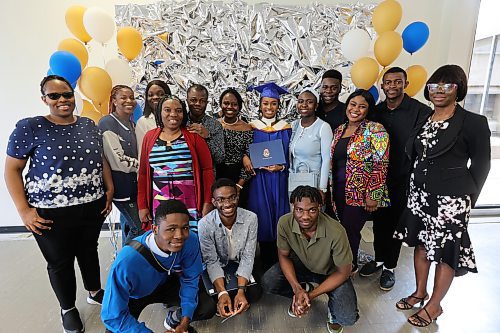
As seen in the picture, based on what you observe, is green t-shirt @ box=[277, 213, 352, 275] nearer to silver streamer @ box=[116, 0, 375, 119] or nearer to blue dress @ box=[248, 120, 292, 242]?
blue dress @ box=[248, 120, 292, 242]

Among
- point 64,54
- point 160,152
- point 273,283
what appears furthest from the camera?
point 64,54

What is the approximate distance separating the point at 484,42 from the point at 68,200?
4.07 metres

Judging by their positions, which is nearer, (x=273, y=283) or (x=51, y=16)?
(x=273, y=283)

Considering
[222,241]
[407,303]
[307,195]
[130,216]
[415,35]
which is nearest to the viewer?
[307,195]

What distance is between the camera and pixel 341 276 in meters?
1.67

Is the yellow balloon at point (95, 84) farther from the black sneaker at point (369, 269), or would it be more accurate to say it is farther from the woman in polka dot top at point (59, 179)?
the black sneaker at point (369, 269)

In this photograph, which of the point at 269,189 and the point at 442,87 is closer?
the point at 442,87

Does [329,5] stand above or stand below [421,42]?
above

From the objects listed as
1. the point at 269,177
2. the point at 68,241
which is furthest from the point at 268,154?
the point at 68,241

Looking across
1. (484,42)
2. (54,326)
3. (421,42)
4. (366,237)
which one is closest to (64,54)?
(54,326)

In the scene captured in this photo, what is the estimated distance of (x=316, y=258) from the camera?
1.72 m

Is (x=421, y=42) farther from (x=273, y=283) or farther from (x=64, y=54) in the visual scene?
(x=64, y=54)

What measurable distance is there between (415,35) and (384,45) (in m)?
0.29

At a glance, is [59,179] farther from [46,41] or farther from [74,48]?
[46,41]
